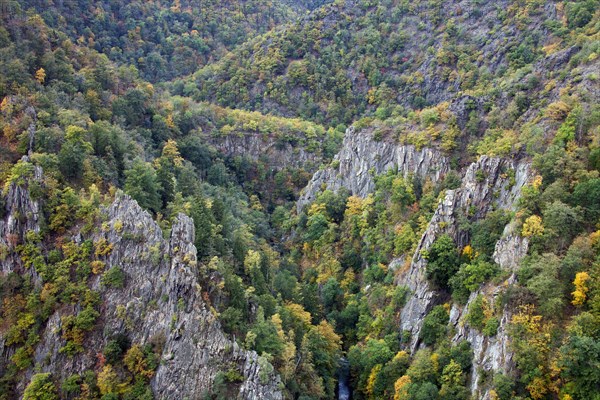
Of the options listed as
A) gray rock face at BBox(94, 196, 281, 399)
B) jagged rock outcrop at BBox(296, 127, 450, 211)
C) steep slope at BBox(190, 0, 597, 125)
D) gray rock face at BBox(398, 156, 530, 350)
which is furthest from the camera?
steep slope at BBox(190, 0, 597, 125)

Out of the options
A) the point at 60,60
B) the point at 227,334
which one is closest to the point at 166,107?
the point at 60,60

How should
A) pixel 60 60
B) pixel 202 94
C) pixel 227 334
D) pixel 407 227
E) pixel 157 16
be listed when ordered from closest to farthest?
pixel 227 334 → pixel 407 227 → pixel 60 60 → pixel 202 94 → pixel 157 16

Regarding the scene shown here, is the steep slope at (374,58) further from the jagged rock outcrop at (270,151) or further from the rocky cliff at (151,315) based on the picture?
the rocky cliff at (151,315)

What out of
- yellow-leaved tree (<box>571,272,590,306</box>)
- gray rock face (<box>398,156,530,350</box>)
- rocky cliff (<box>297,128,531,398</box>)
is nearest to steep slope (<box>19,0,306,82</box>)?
rocky cliff (<box>297,128,531,398</box>)

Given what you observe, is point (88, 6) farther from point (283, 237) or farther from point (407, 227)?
point (407, 227)

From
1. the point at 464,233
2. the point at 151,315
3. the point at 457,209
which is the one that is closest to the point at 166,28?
the point at 457,209

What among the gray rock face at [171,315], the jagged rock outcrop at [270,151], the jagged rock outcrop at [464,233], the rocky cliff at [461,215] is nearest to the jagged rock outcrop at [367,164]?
the rocky cliff at [461,215]

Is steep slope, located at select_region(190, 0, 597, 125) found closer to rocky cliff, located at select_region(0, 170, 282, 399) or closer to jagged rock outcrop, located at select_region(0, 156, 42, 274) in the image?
rocky cliff, located at select_region(0, 170, 282, 399)
